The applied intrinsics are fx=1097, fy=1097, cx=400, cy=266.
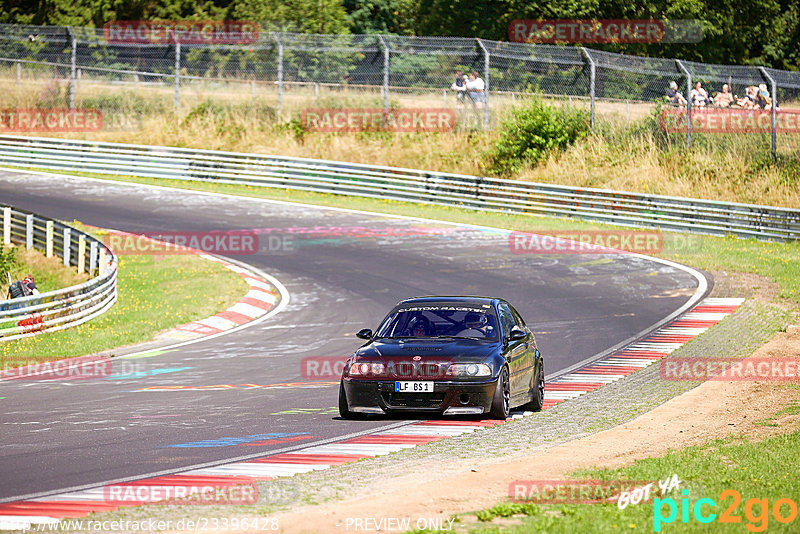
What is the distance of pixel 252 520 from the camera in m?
7.09

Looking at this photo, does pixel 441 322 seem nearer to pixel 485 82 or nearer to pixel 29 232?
pixel 29 232

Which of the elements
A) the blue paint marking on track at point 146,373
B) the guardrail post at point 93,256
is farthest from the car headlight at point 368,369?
the guardrail post at point 93,256

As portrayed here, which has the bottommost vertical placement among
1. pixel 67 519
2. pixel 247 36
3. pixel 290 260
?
pixel 290 260

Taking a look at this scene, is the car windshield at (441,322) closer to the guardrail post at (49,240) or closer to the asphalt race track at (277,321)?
the asphalt race track at (277,321)

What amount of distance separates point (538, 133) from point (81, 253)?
16.2 metres

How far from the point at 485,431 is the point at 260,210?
71.9 feet

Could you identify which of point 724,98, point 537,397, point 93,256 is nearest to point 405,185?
point 724,98

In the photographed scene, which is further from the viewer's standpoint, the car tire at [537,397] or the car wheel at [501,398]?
the car tire at [537,397]

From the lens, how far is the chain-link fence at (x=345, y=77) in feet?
105

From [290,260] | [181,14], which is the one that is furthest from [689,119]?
[181,14]

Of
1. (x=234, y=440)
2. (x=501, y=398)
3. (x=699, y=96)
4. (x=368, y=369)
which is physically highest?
(x=699, y=96)

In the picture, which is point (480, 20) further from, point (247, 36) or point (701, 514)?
point (701, 514)

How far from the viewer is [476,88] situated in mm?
35438

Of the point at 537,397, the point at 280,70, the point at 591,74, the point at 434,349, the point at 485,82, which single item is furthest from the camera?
the point at 280,70
